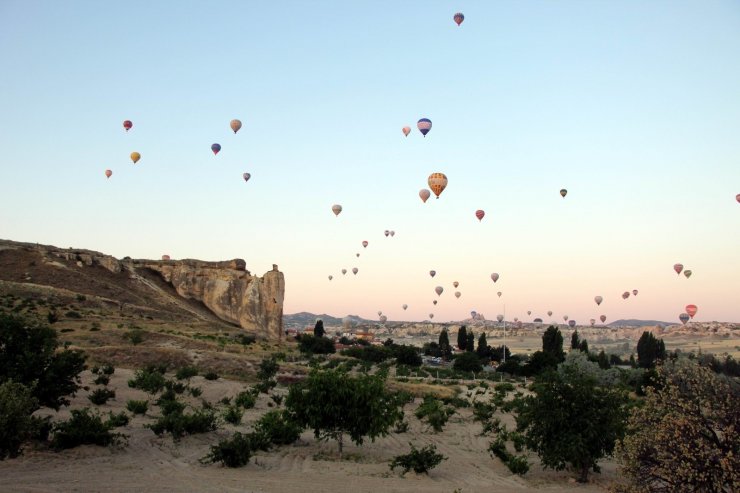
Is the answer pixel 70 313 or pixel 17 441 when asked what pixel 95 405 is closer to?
pixel 17 441

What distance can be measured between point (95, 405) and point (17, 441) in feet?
29.6

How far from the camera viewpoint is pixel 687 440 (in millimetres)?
10039

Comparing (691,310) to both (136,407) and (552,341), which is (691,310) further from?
(136,407)

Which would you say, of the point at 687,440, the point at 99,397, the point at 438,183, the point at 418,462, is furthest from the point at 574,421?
the point at 438,183

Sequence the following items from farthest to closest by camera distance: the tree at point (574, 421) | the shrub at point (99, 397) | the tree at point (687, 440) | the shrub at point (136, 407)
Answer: the shrub at point (99, 397)
the shrub at point (136, 407)
the tree at point (574, 421)
the tree at point (687, 440)

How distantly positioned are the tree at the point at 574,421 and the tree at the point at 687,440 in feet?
13.6

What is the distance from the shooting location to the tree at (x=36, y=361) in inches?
602

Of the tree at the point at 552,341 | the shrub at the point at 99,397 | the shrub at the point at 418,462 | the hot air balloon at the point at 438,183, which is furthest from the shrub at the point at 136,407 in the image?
the tree at the point at 552,341

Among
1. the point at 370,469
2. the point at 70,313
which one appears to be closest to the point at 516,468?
the point at 370,469

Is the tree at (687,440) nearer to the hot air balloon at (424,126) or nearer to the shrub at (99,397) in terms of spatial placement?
the shrub at (99,397)

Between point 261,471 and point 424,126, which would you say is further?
point 424,126

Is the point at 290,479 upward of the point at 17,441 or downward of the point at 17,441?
downward

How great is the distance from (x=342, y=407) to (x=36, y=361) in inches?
351

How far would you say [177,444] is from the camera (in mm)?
17062
